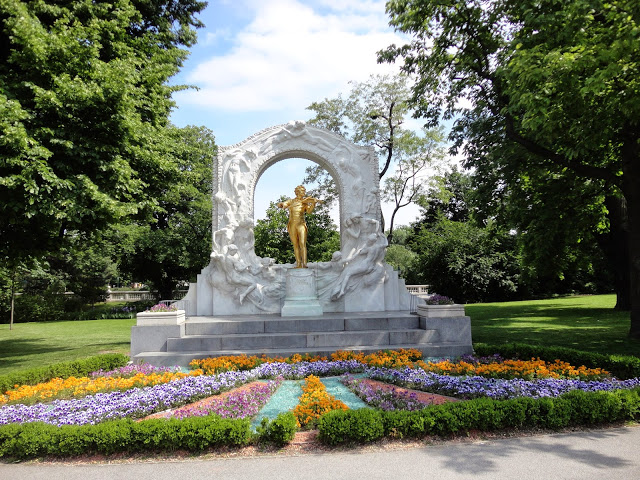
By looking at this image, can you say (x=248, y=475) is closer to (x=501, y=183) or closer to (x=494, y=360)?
(x=494, y=360)

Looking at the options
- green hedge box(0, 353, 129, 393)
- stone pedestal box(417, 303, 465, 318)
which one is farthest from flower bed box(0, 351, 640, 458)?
stone pedestal box(417, 303, 465, 318)

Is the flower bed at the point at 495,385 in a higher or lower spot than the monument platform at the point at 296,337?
lower

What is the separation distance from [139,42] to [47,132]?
457 centimetres

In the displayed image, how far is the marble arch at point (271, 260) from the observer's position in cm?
1284

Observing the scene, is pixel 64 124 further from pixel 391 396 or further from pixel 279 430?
pixel 391 396

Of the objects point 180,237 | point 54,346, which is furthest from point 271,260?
point 180,237

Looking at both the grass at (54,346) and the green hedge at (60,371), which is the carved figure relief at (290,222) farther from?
the grass at (54,346)

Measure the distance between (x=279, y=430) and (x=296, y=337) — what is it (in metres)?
5.02

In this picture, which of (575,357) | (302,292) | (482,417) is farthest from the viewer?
(302,292)

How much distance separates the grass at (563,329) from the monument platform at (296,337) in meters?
2.88

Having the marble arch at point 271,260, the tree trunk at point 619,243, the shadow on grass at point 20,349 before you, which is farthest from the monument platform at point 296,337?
the tree trunk at point 619,243

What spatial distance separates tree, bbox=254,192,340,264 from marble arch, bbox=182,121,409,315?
9.15m

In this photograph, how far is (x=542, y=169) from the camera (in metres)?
13.2

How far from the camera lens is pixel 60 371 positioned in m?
8.55
